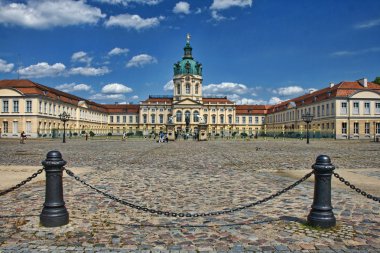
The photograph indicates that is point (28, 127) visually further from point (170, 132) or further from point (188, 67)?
point (188, 67)

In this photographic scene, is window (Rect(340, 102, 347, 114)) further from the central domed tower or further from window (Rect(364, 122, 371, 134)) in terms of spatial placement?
the central domed tower

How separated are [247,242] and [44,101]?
65666 millimetres

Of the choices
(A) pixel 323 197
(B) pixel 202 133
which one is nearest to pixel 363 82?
(B) pixel 202 133

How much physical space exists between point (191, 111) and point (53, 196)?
3821 inches

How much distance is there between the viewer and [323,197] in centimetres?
494

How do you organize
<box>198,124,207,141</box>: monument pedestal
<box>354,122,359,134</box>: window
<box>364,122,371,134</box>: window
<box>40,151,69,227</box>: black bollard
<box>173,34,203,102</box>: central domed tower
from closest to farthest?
<box>40,151,69,227</box>: black bollard, <box>198,124,207,141</box>: monument pedestal, <box>354,122,359,134</box>: window, <box>364,122,371,134</box>: window, <box>173,34,203,102</box>: central domed tower

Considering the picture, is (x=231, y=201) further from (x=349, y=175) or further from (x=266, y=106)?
(x=266, y=106)

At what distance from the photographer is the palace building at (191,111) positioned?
61.0m

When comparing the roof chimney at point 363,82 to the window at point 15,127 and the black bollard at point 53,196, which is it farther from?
the black bollard at point 53,196

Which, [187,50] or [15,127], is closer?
[15,127]

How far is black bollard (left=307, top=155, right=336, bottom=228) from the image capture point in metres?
4.91

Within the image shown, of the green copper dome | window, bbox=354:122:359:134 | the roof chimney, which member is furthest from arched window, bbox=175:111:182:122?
the roof chimney

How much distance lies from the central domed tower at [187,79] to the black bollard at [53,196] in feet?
315

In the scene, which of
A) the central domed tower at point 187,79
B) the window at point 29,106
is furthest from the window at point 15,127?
the central domed tower at point 187,79
